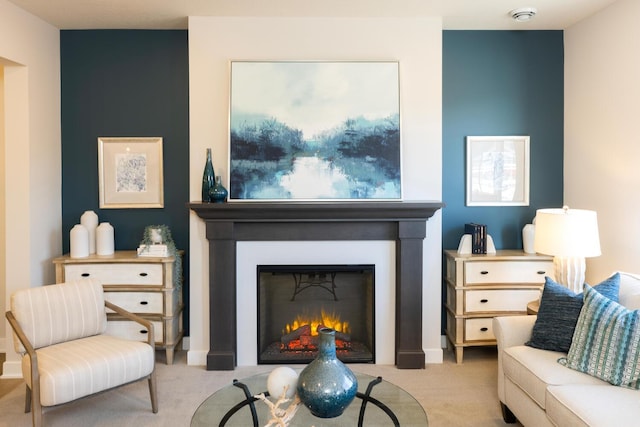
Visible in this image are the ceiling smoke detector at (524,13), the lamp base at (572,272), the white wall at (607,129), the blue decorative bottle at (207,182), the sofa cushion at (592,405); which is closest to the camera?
the sofa cushion at (592,405)

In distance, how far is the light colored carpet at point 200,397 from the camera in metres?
2.89

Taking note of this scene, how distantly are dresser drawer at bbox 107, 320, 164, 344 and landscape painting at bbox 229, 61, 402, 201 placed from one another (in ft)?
4.01

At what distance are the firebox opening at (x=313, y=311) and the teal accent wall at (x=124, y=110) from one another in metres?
0.96

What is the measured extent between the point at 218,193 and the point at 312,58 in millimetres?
1287

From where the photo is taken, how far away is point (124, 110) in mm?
4059

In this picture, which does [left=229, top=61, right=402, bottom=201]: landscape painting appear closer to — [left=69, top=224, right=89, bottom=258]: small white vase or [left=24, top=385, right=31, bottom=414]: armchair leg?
[left=69, top=224, right=89, bottom=258]: small white vase

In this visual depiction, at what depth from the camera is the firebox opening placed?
3.82m

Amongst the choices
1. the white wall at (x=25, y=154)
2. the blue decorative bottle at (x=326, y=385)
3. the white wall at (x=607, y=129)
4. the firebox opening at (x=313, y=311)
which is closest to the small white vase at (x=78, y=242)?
the white wall at (x=25, y=154)

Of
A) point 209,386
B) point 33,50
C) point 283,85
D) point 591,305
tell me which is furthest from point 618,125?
point 33,50

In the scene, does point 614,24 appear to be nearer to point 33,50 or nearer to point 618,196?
point 618,196

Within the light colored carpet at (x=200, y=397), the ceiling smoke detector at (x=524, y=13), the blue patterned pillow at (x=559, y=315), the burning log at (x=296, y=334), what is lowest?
the light colored carpet at (x=200, y=397)

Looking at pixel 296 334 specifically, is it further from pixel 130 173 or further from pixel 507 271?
pixel 130 173

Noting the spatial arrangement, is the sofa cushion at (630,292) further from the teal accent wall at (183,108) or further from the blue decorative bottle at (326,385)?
the blue decorative bottle at (326,385)

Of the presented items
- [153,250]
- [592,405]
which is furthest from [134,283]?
[592,405]
